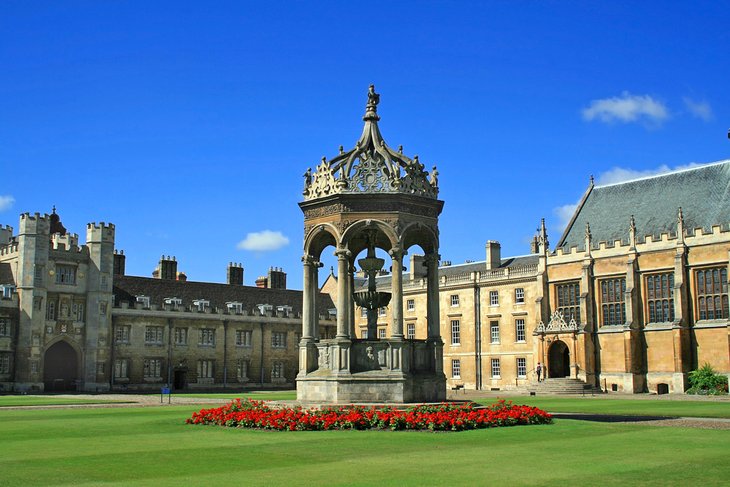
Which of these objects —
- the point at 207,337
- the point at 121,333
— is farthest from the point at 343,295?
the point at 207,337

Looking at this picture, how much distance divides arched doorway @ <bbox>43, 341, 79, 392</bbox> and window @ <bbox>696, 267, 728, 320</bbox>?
1856 inches

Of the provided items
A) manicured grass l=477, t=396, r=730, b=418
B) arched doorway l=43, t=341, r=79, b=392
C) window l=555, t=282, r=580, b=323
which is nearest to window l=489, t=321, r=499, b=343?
window l=555, t=282, r=580, b=323

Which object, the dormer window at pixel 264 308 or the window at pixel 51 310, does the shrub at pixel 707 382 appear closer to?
the dormer window at pixel 264 308

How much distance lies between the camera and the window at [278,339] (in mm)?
78938

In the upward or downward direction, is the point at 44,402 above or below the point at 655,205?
below

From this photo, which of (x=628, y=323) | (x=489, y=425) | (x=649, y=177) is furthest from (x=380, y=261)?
(x=649, y=177)

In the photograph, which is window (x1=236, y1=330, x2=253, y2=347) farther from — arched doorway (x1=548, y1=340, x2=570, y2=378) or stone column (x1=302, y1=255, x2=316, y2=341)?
stone column (x1=302, y1=255, x2=316, y2=341)

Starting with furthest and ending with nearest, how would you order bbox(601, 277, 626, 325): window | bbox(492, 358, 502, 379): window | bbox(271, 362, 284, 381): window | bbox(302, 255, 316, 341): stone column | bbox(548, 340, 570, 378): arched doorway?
bbox(271, 362, 284, 381): window → bbox(492, 358, 502, 379): window → bbox(548, 340, 570, 378): arched doorway → bbox(601, 277, 626, 325): window → bbox(302, 255, 316, 341): stone column

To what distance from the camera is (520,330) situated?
6800cm

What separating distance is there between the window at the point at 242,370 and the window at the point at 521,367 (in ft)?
80.7

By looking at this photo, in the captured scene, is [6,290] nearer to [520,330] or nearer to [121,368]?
[121,368]

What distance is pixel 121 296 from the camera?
7206 cm

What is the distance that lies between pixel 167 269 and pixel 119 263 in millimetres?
5690

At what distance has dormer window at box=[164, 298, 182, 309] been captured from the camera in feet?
239
